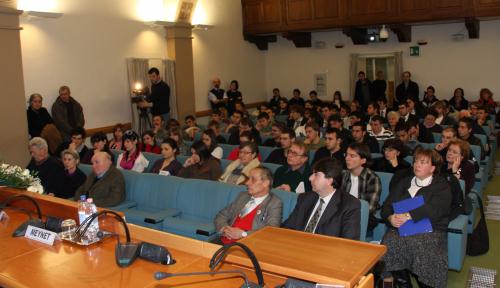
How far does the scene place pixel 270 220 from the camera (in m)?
3.73

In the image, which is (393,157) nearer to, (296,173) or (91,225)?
(296,173)

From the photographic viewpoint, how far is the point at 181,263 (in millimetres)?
2279

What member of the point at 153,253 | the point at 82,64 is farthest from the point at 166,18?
the point at 153,253

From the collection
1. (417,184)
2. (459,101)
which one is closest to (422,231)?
(417,184)

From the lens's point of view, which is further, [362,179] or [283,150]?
[283,150]

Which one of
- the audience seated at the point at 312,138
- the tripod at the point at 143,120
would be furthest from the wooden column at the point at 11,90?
the audience seated at the point at 312,138

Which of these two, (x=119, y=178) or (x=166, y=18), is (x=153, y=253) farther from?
(x=166, y=18)

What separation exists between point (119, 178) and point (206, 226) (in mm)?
1341

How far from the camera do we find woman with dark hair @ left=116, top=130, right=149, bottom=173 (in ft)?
19.9

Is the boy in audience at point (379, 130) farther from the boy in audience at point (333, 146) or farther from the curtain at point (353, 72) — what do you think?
the curtain at point (353, 72)

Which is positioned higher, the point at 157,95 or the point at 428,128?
the point at 157,95

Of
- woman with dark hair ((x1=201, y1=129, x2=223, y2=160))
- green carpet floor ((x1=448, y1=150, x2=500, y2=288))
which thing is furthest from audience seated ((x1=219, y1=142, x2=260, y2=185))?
green carpet floor ((x1=448, y1=150, x2=500, y2=288))

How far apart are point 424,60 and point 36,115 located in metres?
8.69

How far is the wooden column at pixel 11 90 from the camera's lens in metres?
7.17
